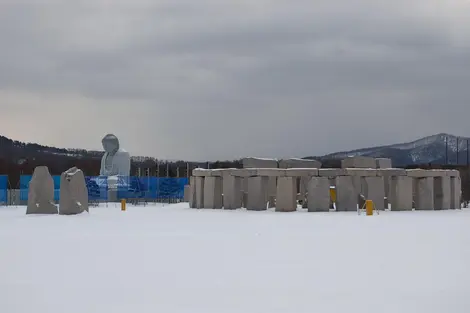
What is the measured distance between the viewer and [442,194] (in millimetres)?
33656

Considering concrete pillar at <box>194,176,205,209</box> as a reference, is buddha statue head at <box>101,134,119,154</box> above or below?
above

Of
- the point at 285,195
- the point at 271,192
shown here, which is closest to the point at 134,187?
the point at 271,192

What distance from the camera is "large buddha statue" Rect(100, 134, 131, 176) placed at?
4688 cm

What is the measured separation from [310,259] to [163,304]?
4587 millimetres

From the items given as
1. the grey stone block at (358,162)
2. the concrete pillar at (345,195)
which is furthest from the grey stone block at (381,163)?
the concrete pillar at (345,195)

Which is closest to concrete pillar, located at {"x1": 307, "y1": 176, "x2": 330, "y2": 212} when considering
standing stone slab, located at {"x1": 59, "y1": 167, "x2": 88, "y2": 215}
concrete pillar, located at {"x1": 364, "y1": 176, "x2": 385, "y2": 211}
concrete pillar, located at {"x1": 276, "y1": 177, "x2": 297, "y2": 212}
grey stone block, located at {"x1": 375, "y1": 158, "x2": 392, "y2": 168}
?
concrete pillar, located at {"x1": 276, "y1": 177, "x2": 297, "y2": 212}

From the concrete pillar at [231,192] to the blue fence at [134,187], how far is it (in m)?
10.9

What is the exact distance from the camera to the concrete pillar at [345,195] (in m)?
31.1

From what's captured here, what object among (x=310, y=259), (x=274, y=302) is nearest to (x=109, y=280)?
(x=274, y=302)

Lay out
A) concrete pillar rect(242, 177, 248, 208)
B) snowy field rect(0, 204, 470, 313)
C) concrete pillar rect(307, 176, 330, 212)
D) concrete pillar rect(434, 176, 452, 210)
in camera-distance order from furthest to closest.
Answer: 1. concrete pillar rect(242, 177, 248, 208)
2. concrete pillar rect(434, 176, 452, 210)
3. concrete pillar rect(307, 176, 330, 212)
4. snowy field rect(0, 204, 470, 313)

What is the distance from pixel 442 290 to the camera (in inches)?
359

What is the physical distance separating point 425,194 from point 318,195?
574cm

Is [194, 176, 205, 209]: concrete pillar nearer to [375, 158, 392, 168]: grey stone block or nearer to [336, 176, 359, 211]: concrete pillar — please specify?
[336, 176, 359, 211]: concrete pillar

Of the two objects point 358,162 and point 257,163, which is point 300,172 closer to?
point 257,163
